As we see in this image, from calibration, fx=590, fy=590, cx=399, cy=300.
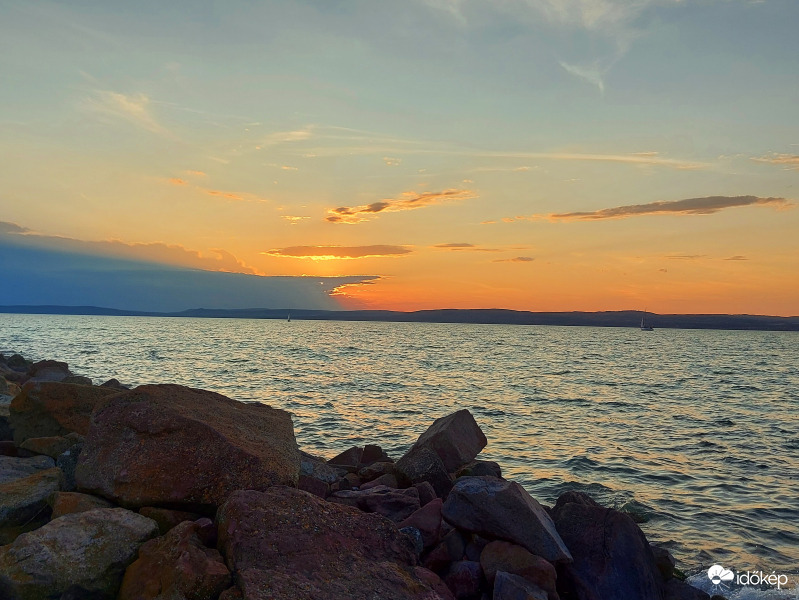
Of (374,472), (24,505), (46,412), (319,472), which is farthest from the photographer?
(374,472)

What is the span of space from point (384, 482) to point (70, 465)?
17.6 ft

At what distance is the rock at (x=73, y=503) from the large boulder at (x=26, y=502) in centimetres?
32

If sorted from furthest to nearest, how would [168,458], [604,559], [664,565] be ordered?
[664,565] → [604,559] → [168,458]

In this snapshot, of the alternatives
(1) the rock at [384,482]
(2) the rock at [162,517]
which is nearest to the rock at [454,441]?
(1) the rock at [384,482]

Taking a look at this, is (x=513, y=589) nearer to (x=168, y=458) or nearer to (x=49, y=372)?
(x=168, y=458)

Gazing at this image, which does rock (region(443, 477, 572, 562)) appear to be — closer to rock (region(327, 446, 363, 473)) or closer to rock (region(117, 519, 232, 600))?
rock (region(117, 519, 232, 600))

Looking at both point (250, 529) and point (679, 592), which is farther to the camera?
point (679, 592)

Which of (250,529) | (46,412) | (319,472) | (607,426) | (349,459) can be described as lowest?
(607,426)

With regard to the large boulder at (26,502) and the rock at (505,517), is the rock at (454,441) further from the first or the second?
the large boulder at (26,502)

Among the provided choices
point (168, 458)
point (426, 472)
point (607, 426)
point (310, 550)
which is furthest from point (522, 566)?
point (607, 426)

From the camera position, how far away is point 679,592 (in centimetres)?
886

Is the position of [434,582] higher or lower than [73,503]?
lower

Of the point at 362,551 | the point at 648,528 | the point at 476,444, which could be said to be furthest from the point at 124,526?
the point at 648,528

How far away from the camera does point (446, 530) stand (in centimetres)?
877
